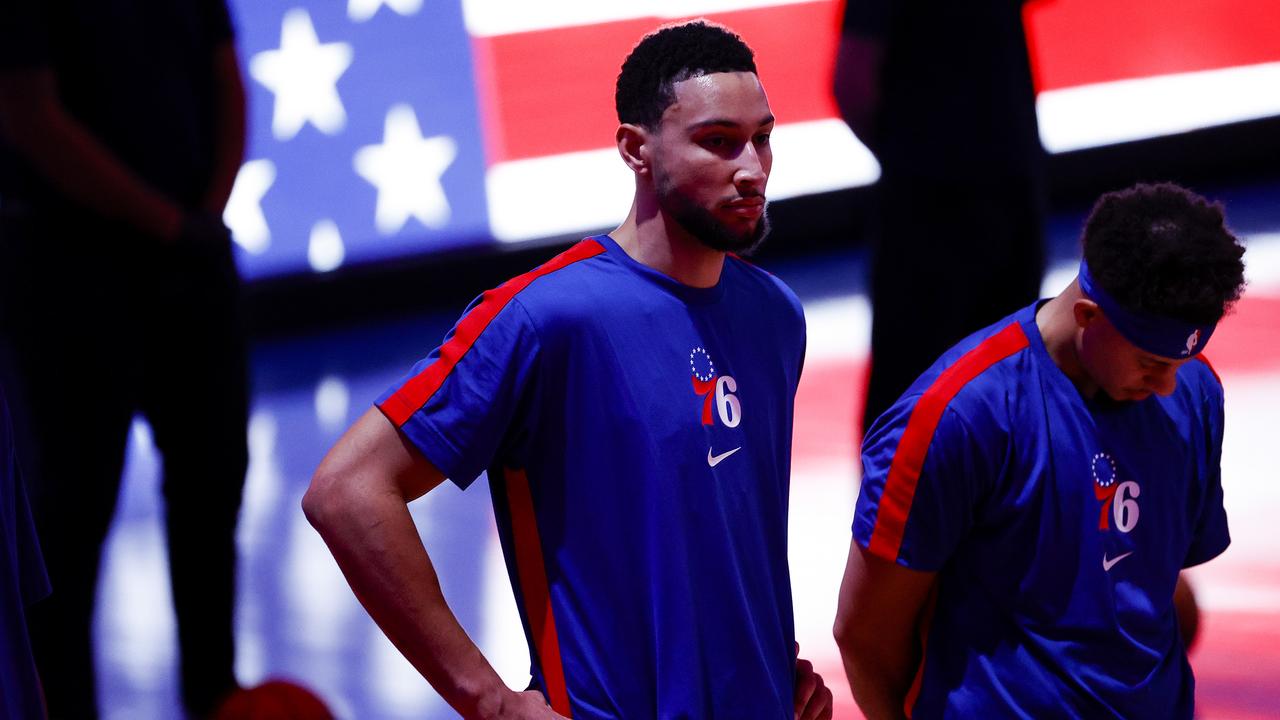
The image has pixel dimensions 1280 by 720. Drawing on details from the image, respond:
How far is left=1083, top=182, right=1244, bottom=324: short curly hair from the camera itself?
104 inches

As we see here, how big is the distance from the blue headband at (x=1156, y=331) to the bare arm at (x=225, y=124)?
2.59m

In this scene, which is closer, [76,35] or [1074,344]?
[1074,344]

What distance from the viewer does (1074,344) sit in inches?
110

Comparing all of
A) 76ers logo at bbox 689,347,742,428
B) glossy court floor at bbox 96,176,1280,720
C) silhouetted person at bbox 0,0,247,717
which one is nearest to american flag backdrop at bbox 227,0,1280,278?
glossy court floor at bbox 96,176,1280,720

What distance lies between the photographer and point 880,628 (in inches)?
112

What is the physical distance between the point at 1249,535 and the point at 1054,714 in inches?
130

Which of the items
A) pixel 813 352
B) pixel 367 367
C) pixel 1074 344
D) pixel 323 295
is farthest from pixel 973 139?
pixel 323 295

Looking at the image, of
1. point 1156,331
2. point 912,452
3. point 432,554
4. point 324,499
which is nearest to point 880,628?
point 912,452

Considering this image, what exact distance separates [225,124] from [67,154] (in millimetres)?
480

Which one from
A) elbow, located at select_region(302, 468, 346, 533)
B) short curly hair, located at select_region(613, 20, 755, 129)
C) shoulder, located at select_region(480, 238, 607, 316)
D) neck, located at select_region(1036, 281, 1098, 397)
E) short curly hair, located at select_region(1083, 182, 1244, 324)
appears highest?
short curly hair, located at select_region(613, 20, 755, 129)

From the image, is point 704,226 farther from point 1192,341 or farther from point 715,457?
point 1192,341

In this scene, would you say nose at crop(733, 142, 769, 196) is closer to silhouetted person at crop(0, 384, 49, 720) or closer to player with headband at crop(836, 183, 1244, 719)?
player with headband at crop(836, 183, 1244, 719)

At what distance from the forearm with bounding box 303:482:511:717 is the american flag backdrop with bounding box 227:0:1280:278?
6.17m

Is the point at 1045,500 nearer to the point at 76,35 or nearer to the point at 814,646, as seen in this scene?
the point at 814,646
